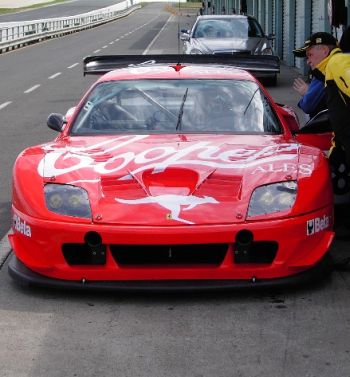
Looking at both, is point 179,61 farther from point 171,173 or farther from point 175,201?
point 175,201

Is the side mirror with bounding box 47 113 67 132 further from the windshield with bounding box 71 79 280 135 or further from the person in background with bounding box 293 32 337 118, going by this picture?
the person in background with bounding box 293 32 337 118

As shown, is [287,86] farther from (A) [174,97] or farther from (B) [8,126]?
(A) [174,97]

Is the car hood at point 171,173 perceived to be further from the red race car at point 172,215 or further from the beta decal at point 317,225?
the beta decal at point 317,225

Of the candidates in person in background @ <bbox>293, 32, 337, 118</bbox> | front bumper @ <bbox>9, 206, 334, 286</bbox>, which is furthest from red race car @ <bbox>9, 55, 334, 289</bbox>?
person in background @ <bbox>293, 32, 337, 118</bbox>

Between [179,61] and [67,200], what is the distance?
3.59m

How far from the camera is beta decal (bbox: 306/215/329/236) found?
16.0 ft

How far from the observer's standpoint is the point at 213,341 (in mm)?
4195

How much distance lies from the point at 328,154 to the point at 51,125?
77.9 inches

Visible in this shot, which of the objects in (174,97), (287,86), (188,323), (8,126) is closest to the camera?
(188,323)

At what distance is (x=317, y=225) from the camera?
4938 millimetres

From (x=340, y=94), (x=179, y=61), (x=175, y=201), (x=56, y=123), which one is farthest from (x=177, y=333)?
(x=179, y=61)

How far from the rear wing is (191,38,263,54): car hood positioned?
33.6 ft

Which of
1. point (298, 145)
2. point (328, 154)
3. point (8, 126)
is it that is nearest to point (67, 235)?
point (298, 145)

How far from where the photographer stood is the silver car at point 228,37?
19531 mm
